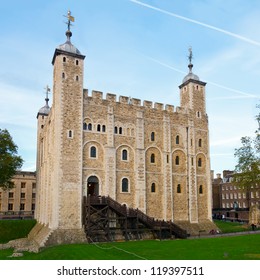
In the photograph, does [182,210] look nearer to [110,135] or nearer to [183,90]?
[110,135]

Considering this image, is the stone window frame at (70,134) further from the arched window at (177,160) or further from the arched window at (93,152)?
the arched window at (177,160)

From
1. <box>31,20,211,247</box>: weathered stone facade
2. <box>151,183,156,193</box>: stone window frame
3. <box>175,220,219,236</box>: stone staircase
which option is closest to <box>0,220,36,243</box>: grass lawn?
<box>31,20,211,247</box>: weathered stone facade

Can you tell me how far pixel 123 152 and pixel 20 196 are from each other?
1539 inches

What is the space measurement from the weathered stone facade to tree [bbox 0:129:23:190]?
27.4ft

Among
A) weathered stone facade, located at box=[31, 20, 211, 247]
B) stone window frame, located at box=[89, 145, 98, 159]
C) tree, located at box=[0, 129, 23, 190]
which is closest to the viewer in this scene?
weathered stone facade, located at box=[31, 20, 211, 247]

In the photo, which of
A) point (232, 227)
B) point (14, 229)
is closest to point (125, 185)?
point (14, 229)

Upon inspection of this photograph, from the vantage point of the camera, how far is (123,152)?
111ft

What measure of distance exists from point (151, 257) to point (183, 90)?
26.1 m

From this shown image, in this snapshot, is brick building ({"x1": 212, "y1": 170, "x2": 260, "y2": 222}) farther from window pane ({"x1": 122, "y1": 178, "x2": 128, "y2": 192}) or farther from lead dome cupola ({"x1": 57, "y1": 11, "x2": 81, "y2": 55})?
lead dome cupola ({"x1": 57, "y1": 11, "x2": 81, "y2": 55})

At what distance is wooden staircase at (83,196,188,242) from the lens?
95.5ft

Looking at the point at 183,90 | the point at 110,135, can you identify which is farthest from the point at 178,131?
the point at 110,135

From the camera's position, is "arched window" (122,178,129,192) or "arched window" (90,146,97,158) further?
"arched window" (122,178,129,192)

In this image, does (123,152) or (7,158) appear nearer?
(123,152)

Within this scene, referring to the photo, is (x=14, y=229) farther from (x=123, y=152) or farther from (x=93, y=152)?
(x=123, y=152)
